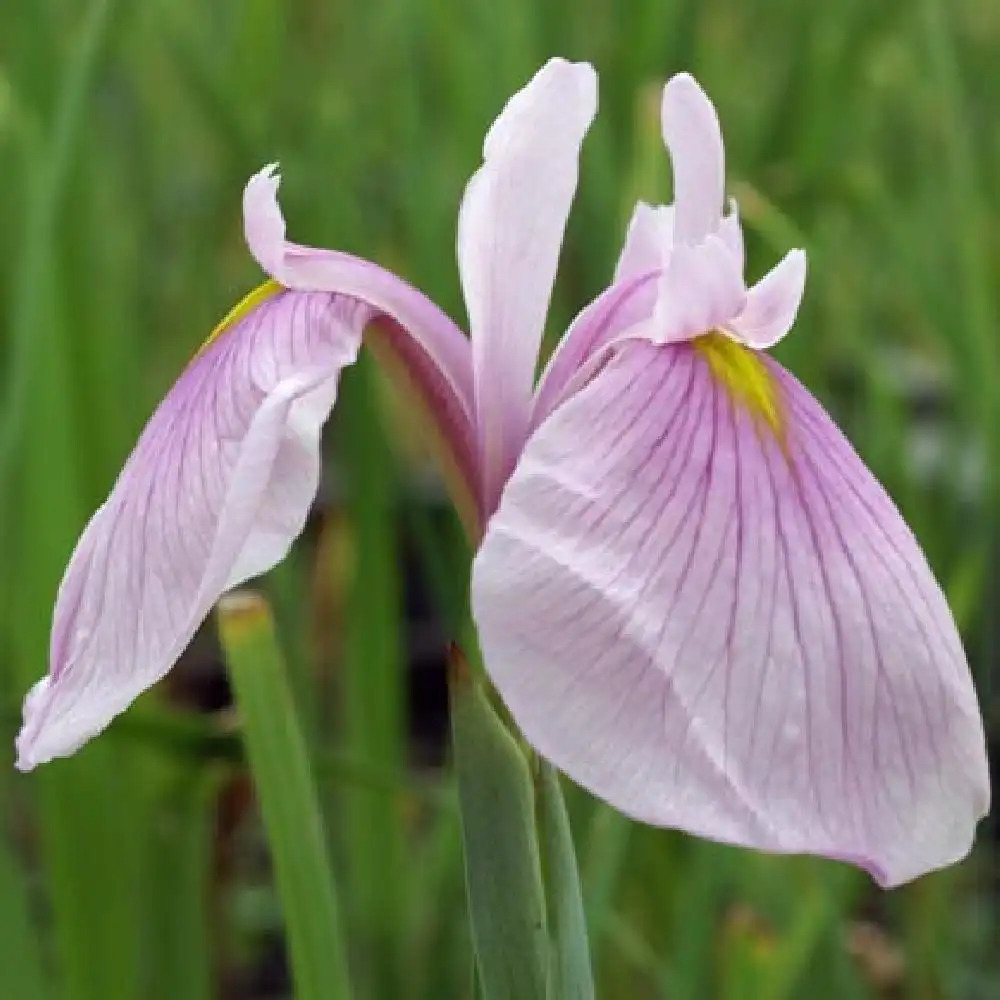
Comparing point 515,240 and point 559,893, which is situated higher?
point 515,240

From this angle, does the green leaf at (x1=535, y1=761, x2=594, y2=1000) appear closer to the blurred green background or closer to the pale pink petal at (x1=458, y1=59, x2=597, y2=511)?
the pale pink petal at (x1=458, y1=59, x2=597, y2=511)

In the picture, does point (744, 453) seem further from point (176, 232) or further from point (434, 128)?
point (176, 232)

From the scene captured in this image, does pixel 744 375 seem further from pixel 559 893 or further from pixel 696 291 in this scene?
pixel 559 893

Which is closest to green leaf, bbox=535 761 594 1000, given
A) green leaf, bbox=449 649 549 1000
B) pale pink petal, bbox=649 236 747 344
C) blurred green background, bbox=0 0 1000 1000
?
green leaf, bbox=449 649 549 1000

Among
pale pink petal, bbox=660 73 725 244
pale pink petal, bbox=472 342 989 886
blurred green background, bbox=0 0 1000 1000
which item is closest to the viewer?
pale pink petal, bbox=472 342 989 886

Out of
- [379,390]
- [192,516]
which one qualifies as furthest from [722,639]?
[379,390]

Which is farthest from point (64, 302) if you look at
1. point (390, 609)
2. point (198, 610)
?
point (198, 610)

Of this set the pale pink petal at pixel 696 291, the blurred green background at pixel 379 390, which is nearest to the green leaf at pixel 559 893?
the pale pink petal at pixel 696 291
